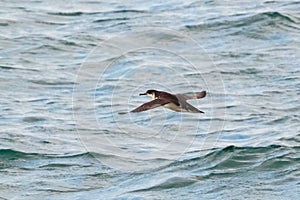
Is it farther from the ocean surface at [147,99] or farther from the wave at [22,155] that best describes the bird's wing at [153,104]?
the wave at [22,155]

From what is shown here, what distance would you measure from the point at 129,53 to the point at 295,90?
3.50m

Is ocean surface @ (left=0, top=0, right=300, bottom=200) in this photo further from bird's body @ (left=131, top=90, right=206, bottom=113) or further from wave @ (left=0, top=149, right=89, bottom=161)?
bird's body @ (left=131, top=90, right=206, bottom=113)

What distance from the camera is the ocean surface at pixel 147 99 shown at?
14.0 meters

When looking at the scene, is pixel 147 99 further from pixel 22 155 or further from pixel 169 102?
→ pixel 169 102

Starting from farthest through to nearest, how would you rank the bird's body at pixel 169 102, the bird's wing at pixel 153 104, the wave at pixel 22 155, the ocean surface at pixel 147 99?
the wave at pixel 22 155
the ocean surface at pixel 147 99
the bird's body at pixel 169 102
the bird's wing at pixel 153 104

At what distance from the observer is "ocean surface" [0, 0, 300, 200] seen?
1404cm

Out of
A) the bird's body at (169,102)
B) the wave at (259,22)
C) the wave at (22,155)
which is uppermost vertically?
the bird's body at (169,102)

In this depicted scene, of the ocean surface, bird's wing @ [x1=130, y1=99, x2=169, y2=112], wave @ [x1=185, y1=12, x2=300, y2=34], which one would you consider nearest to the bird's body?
bird's wing @ [x1=130, y1=99, x2=169, y2=112]

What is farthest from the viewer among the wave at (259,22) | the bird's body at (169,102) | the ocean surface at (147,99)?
the wave at (259,22)

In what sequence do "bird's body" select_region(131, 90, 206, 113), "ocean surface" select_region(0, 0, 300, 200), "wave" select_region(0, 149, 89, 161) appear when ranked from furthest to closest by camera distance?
"wave" select_region(0, 149, 89, 161) < "ocean surface" select_region(0, 0, 300, 200) < "bird's body" select_region(131, 90, 206, 113)

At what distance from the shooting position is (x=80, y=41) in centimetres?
2103

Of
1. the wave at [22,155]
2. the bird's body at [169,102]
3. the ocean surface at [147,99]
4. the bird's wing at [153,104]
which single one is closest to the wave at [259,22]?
the ocean surface at [147,99]

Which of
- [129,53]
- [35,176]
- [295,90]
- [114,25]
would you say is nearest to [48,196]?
[35,176]

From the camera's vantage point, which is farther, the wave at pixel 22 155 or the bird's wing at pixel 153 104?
the wave at pixel 22 155
